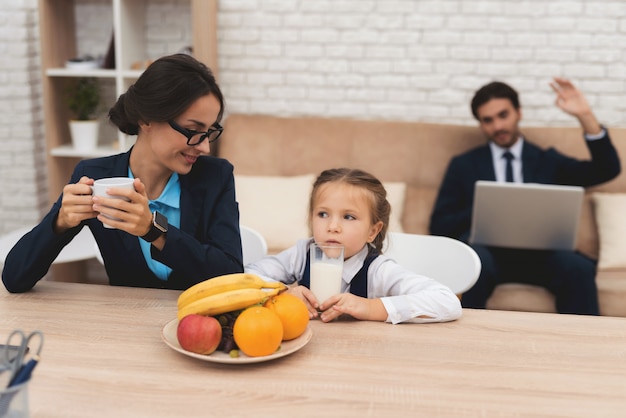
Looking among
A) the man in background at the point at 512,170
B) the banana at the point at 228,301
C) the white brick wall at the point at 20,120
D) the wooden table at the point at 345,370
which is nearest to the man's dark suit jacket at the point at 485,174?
the man in background at the point at 512,170

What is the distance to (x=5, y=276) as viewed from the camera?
5.03 ft

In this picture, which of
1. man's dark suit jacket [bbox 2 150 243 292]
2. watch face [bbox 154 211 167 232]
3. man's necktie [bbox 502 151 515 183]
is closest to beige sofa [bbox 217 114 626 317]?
man's necktie [bbox 502 151 515 183]

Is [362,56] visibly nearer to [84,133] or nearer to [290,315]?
[84,133]

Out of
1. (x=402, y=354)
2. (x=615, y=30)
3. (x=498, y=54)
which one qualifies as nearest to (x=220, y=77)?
(x=498, y=54)

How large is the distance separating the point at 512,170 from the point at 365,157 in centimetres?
71

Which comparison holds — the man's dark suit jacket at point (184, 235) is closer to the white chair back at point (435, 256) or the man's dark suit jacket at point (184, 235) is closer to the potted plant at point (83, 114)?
the white chair back at point (435, 256)

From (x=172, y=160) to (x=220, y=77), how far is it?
2197 mm

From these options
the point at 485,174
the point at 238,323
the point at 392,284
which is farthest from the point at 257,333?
the point at 485,174

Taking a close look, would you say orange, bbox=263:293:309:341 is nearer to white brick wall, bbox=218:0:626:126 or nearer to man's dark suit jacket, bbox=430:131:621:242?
man's dark suit jacket, bbox=430:131:621:242

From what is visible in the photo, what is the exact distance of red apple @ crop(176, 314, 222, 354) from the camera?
115cm

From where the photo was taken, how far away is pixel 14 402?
888 mm

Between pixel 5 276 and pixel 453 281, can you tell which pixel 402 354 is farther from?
pixel 5 276

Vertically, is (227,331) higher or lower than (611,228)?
higher

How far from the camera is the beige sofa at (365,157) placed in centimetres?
319
